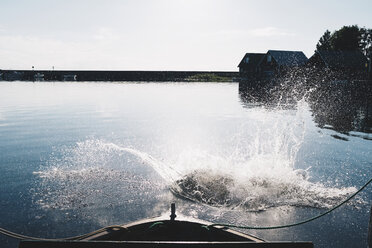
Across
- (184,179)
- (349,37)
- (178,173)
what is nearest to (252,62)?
(349,37)

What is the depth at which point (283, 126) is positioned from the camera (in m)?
20.1

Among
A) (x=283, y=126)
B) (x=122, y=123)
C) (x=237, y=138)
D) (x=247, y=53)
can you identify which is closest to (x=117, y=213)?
(x=237, y=138)

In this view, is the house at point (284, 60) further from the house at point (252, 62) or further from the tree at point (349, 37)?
the tree at point (349, 37)

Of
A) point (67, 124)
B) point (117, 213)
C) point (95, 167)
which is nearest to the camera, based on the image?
point (117, 213)

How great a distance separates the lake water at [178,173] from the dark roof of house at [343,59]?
113 feet

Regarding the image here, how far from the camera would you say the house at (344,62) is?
50.8m

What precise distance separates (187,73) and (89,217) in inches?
4176

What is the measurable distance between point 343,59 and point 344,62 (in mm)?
612

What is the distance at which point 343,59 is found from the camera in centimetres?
5178

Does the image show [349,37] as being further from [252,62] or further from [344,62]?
[344,62]

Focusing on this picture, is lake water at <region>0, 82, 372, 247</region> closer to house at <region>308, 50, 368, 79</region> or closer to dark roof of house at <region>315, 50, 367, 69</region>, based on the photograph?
dark roof of house at <region>315, 50, 367, 69</region>

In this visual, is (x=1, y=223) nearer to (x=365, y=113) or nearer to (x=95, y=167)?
(x=95, y=167)

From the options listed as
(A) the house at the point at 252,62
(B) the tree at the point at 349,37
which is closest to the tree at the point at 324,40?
(B) the tree at the point at 349,37

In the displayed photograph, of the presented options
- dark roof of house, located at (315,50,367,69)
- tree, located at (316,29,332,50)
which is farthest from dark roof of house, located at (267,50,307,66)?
tree, located at (316,29,332,50)
